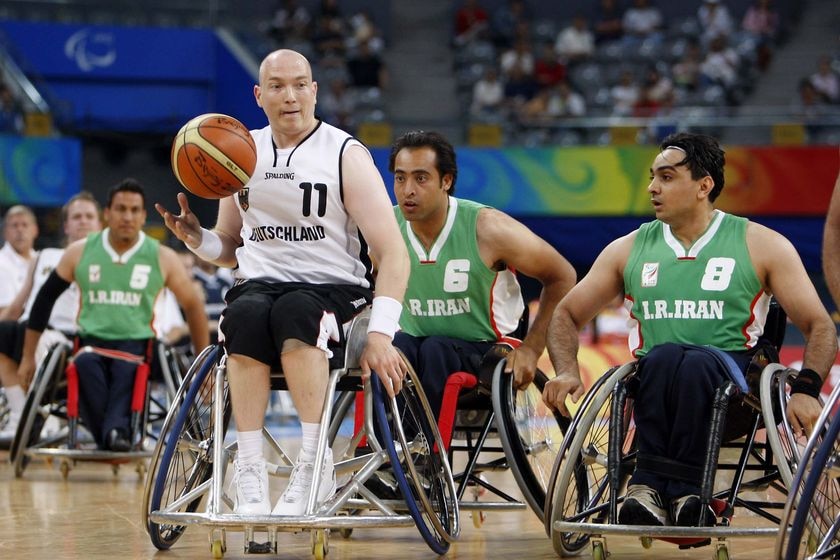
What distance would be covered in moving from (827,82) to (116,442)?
10069 mm

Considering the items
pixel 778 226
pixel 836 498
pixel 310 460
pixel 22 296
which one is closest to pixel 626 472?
pixel 836 498

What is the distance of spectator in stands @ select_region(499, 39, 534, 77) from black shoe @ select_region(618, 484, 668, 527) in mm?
11976

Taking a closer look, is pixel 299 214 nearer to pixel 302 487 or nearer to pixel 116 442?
pixel 302 487

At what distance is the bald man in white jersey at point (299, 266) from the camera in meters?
3.79

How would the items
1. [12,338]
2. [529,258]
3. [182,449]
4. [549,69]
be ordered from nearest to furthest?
1. [182,449]
2. [529,258]
3. [12,338]
4. [549,69]

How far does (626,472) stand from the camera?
4.01 m

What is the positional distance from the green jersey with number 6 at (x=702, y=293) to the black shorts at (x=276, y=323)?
96 centimetres

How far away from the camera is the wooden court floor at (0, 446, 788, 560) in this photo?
4.21 m

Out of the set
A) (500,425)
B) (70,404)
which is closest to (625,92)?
(70,404)

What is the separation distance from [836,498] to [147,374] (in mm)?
3941

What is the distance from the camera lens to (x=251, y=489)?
12.4 feet

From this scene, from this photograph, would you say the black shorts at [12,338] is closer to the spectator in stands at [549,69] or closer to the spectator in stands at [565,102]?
the spectator in stands at [565,102]

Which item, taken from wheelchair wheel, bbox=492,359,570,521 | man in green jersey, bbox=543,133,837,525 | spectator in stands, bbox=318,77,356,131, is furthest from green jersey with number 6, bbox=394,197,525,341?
spectator in stands, bbox=318,77,356,131

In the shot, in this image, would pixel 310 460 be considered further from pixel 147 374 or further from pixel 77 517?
pixel 147 374
